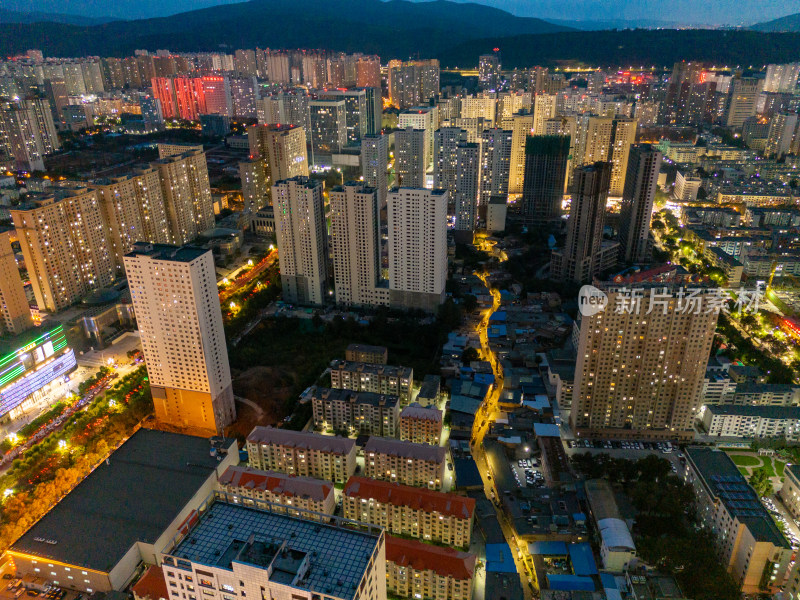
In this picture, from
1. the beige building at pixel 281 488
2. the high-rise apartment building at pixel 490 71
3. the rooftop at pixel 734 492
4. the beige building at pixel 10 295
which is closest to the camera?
the rooftop at pixel 734 492

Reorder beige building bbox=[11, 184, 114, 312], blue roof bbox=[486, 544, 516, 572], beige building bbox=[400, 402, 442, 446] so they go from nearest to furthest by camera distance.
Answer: blue roof bbox=[486, 544, 516, 572]
beige building bbox=[400, 402, 442, 446]
beige building bbox=[11, 184, 114, 312]

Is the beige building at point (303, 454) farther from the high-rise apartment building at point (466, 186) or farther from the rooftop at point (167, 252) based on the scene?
the high-rise apartment building at point (466, 186)

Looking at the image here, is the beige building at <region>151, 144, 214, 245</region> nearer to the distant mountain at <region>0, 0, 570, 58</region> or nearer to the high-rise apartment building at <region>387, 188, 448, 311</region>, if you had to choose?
the high-rise apartment building at <region>387, 188, 448, 311</region>

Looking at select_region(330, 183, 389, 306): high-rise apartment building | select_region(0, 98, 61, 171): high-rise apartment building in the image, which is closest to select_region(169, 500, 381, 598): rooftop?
select_region(330, 183, 389, 306): high-rise apartment building

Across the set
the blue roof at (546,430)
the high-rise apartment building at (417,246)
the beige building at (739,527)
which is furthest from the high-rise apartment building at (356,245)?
the beige building at (739,527)

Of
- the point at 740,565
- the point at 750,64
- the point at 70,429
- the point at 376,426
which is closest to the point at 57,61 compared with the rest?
the point at 70,429

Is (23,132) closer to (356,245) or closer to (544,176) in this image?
(356,245)

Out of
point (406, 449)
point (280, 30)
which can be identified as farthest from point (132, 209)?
point (280, 30)
